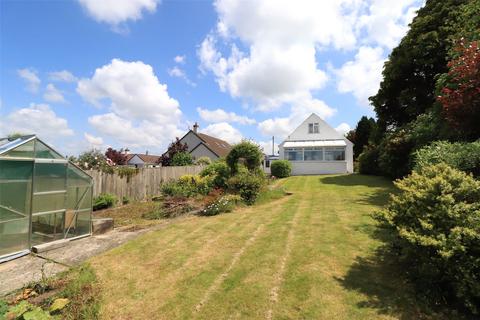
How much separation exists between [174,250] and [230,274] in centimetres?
214

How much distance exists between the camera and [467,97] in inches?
311

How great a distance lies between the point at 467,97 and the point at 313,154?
22.6 m

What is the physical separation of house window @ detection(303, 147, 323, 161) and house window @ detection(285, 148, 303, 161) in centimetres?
59

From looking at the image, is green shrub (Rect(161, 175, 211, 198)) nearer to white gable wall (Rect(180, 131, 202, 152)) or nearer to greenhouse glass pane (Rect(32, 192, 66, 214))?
greenhouse glass pane (Rect(32, 192, 66, 214))

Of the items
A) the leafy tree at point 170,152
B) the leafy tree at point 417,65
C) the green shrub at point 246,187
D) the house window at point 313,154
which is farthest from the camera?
the house window at point 313,154

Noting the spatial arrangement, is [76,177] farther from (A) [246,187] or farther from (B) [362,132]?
(B) [362,132]

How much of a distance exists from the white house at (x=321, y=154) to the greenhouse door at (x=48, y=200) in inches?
999

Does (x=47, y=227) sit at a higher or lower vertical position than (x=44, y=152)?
lower

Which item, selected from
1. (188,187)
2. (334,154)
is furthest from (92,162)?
(334,154)

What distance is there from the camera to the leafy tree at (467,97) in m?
7.85

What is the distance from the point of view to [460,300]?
3.71 m

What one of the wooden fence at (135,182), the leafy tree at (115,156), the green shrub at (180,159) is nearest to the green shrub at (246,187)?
the wooden fence at (135,182)

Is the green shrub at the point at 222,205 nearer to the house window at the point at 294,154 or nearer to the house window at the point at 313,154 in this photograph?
the house window at the point at 294,154

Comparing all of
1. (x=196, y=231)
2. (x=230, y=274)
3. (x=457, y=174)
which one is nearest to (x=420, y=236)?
(x=457, y=174)
